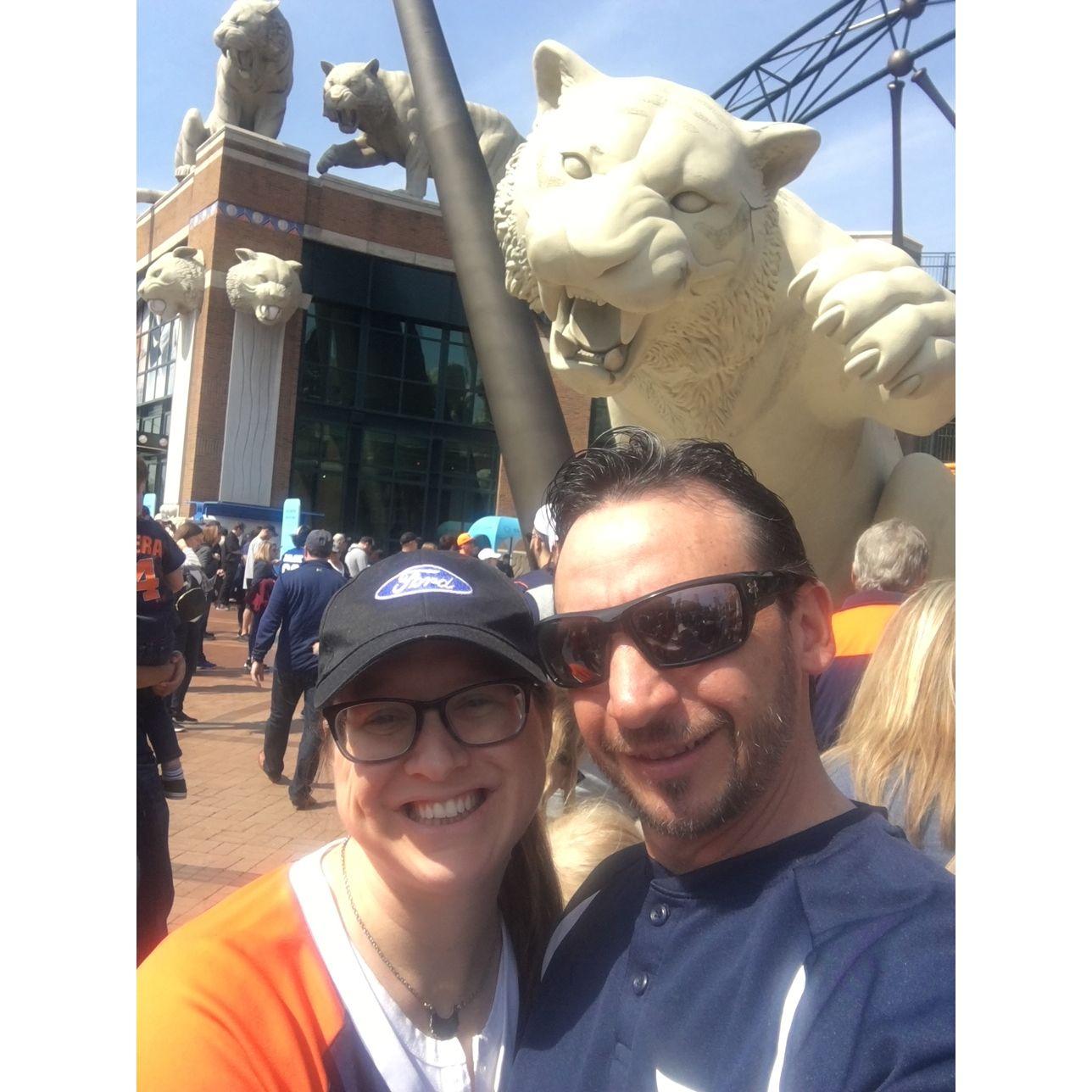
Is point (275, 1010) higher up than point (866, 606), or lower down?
lower down

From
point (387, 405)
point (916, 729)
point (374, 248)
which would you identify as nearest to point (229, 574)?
point (387, 405)

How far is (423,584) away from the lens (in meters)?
1.09

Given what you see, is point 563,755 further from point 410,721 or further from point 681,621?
point 681,621

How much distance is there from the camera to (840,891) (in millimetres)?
800

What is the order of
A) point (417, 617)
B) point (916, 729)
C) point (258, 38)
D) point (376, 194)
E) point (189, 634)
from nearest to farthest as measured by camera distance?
point (417, 617) → point (916, 729) → point (258, 38) → point (189, 634) → point (376, 194)

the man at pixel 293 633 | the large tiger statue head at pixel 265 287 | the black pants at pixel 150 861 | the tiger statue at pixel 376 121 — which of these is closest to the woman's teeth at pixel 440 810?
the black pants at pixel 150 861

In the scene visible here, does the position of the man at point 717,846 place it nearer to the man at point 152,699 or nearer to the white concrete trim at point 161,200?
Result: the white concrete trim at point 161,200

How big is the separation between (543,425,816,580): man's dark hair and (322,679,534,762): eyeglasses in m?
0.24

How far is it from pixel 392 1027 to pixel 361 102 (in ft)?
41.5

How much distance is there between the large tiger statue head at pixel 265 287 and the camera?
46.7 feet

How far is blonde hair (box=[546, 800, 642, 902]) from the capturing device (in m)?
1.64

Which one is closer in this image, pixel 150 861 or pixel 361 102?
pixel 150 861
